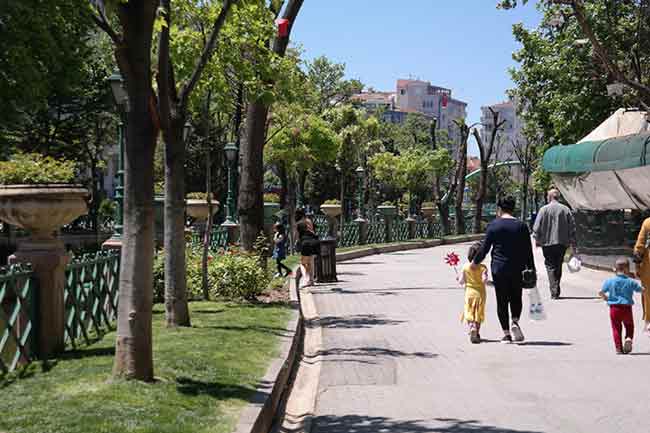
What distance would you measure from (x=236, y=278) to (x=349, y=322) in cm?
230

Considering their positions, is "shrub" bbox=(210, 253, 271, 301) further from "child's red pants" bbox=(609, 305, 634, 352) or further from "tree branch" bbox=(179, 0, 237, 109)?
"child's red pants" bbox=(609, 305, 634, 352)

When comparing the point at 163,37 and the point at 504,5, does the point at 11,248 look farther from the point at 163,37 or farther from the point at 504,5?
the point at 163,37

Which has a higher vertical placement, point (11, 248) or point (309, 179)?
point (309, 179)

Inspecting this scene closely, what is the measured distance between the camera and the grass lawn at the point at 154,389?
593cm

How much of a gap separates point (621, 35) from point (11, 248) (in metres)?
23.6

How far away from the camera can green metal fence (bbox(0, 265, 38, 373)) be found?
7639 millimetres

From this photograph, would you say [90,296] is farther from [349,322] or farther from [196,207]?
[196,207]

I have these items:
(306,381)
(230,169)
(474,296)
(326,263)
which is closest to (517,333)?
(474,296)

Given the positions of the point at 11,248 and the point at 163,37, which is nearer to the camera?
the point at 163,37

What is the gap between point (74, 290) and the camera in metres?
9.48

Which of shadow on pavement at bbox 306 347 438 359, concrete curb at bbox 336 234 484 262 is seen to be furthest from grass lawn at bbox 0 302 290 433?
concrete curb at bbox 336 234 484 262

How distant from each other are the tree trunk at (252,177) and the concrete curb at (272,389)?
6.17 metres

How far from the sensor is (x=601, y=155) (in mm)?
21359

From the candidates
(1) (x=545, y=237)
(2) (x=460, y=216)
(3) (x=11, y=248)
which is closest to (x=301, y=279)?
(1) (x=545, y=237)
